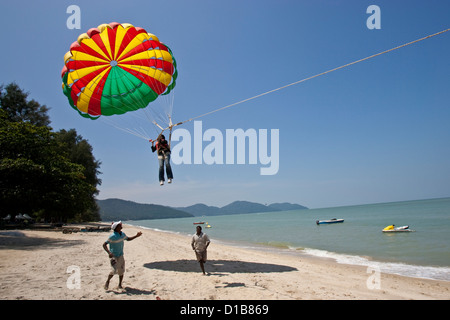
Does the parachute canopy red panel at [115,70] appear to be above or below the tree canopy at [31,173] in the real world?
above

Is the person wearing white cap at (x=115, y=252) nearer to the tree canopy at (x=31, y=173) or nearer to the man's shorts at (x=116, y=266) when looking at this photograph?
the man's shorts at (x=116, y=266)

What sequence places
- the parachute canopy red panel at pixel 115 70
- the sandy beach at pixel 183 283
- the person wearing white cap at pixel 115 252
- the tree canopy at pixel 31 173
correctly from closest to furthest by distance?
the sandy beach at pixel 183 283
the person wearing white cap at pixel 115 252
the parachute canopy red panel at pixel 115 70
the tree canopy at pixel 31 173

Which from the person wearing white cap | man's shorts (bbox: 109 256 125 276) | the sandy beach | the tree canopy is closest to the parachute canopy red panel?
the sandy beach

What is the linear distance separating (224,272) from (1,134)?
57.8 ft

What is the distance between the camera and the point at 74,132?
4569cm

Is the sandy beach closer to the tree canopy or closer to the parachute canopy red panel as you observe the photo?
the parachute canopy red panel

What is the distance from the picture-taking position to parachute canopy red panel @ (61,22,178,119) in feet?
Result: 35.3

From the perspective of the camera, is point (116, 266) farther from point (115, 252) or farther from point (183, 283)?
point (183, 283)

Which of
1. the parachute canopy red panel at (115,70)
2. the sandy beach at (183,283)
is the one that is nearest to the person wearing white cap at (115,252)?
the sandy beach at (183,283)

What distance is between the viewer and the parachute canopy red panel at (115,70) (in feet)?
35.3

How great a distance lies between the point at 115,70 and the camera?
1173 cm

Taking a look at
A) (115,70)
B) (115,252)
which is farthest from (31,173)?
(115,252)
